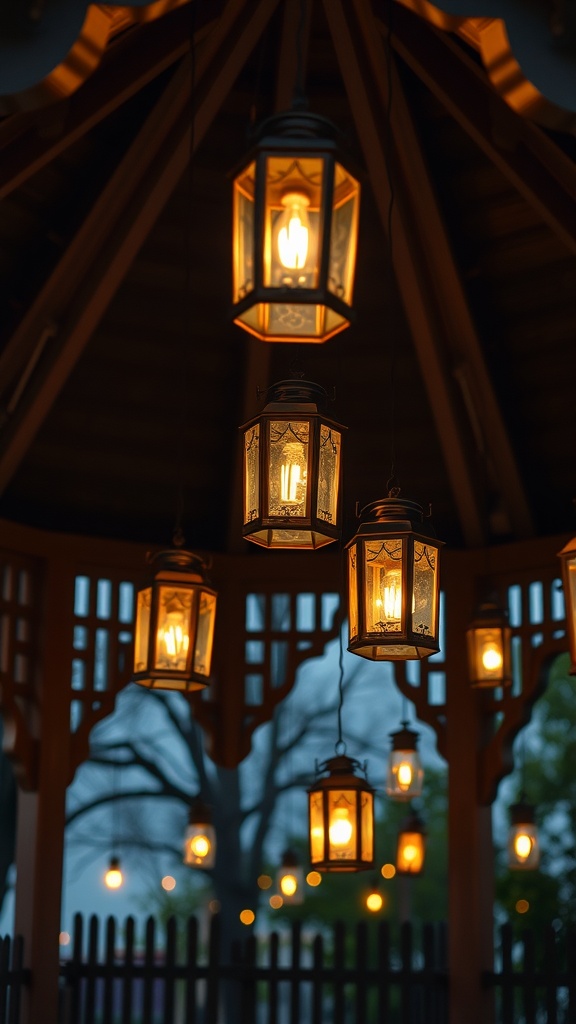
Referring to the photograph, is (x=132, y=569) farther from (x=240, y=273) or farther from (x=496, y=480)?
(x=240, y=273)

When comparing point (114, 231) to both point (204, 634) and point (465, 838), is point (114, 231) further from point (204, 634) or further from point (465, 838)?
point (465, 838)

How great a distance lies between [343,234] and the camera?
11.5ft

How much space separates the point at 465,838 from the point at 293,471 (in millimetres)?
4690

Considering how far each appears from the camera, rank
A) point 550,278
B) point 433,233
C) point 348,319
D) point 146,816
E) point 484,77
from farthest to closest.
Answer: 1. point 146,816
2. point 550,278
3. point 433,233
4. point 484,77
5. point 348,319

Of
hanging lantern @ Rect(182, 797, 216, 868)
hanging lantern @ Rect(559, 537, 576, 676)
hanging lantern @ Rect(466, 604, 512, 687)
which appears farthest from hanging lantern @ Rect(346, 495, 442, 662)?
hanging lantern @ Rect(182, 797, 216, 868)

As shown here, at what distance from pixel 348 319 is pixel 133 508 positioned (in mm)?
5922

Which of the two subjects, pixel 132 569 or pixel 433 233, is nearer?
pixel 433 233

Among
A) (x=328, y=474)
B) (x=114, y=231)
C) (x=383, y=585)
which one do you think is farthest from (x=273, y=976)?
(x=328, y=474)

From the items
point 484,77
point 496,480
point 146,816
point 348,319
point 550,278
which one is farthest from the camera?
point 146,816

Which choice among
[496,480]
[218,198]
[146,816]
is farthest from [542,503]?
[146,816]

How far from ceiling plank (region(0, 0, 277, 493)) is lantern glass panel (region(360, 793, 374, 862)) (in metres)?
2.69

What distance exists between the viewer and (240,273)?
139 inches

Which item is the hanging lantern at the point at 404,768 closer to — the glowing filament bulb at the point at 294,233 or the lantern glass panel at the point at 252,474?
the lantern glass panel at the point at 252,474

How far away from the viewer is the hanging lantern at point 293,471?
14.8ft
